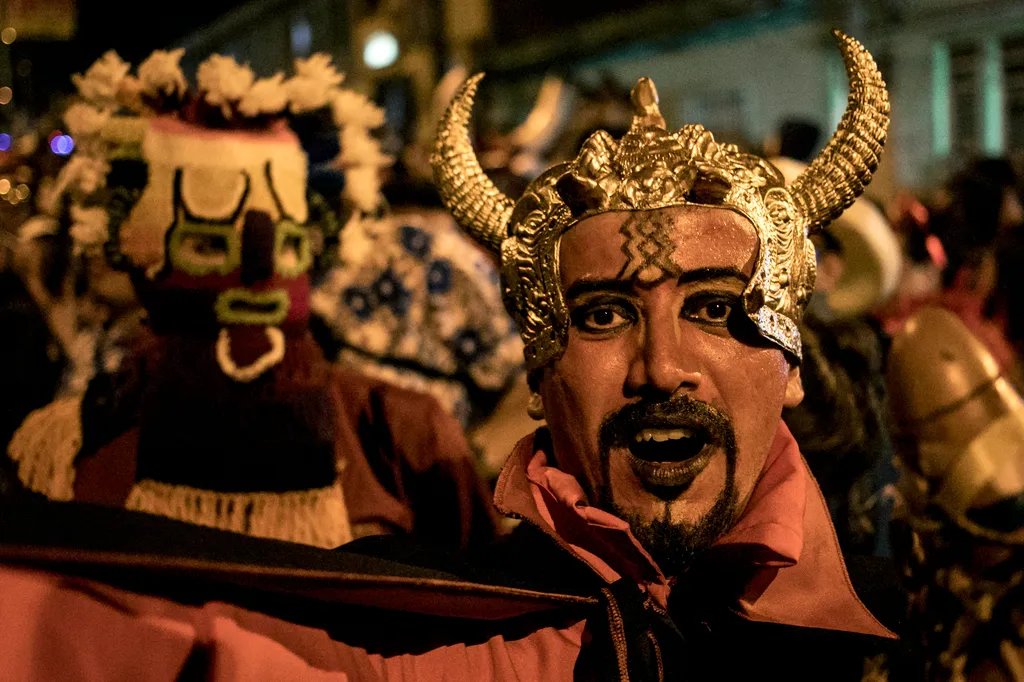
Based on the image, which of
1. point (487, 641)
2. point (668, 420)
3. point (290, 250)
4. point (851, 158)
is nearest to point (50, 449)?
point (290, 250)

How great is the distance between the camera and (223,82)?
2.92m

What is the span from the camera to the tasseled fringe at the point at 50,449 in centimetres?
297

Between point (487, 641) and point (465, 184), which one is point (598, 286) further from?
point (487, 641)

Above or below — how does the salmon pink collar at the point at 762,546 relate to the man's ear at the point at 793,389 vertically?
below

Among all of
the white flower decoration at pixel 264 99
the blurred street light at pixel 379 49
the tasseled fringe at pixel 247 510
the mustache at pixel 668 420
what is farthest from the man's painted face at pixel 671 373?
the blurred street light at pixel 379 49

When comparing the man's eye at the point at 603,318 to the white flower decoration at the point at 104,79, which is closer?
the man's eye at the point at 603,318

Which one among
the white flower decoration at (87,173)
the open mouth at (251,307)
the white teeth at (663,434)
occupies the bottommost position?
the white teeth at (663,434)

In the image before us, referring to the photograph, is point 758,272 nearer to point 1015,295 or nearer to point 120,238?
point 120,238

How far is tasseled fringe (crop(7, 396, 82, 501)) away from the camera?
2969 millimetres

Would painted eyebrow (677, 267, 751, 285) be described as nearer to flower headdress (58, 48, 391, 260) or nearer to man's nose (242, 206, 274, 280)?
man's nose (242, 206, 274, 280)

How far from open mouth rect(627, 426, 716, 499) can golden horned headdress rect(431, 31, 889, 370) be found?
0.21 m

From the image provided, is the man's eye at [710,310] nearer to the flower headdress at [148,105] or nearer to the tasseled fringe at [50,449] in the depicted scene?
the flower headdress at [148,105]

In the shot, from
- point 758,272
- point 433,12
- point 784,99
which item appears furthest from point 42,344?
point 433,12

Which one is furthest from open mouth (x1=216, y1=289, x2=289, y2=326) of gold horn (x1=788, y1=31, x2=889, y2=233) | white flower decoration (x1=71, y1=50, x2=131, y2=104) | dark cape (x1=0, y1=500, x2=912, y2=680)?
gold horn (x1=788, y1=31, x2=889, y2=233)
